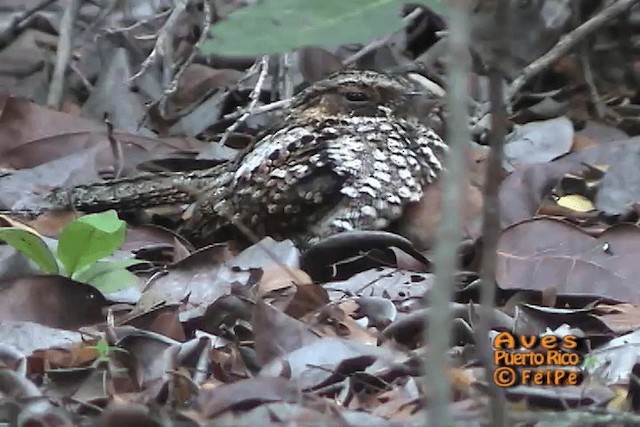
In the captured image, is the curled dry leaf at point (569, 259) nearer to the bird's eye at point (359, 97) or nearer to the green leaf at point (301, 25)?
the bird's eye at point (359, 97)

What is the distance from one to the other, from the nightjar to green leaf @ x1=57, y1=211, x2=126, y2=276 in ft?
1.90

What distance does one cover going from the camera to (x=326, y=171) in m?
3.51

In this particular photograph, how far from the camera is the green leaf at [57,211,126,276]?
9.48 feet

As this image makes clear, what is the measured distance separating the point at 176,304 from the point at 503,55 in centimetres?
162

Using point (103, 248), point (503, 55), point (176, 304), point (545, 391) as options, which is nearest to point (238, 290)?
point (176, 304)

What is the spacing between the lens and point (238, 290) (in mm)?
2867

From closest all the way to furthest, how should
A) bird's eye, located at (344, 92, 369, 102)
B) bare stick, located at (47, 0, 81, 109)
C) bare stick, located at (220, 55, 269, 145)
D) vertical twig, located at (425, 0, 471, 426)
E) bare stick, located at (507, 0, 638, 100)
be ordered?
vertical twig, located at (425, 0, 471, 426) → bird's eye, located at (344, 92, 369, 102) → bare stick, located at (220, 55, 269, 145) → bare stick, located at (507, 0, 638, 100) → bare stick, located at (47, 0, 81, 109)

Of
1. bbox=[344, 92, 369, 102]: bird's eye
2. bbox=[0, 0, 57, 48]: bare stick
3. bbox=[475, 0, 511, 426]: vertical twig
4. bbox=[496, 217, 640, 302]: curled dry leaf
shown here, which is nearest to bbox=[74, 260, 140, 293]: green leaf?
bbox=[496, 217, 640, 302]: curled dry leaf

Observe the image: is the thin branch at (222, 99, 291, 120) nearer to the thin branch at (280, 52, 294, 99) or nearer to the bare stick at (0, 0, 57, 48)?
the thin branch at (280, 52, 294, 99)

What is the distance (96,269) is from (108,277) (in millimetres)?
36

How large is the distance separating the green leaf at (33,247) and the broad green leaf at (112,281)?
0.31 feet

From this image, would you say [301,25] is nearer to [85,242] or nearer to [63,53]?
[85,242]

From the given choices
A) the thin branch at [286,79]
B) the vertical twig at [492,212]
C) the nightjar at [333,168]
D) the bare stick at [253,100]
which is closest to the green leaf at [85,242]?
the nightjar at [333,168]

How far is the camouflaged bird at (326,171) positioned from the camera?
3.49 m
